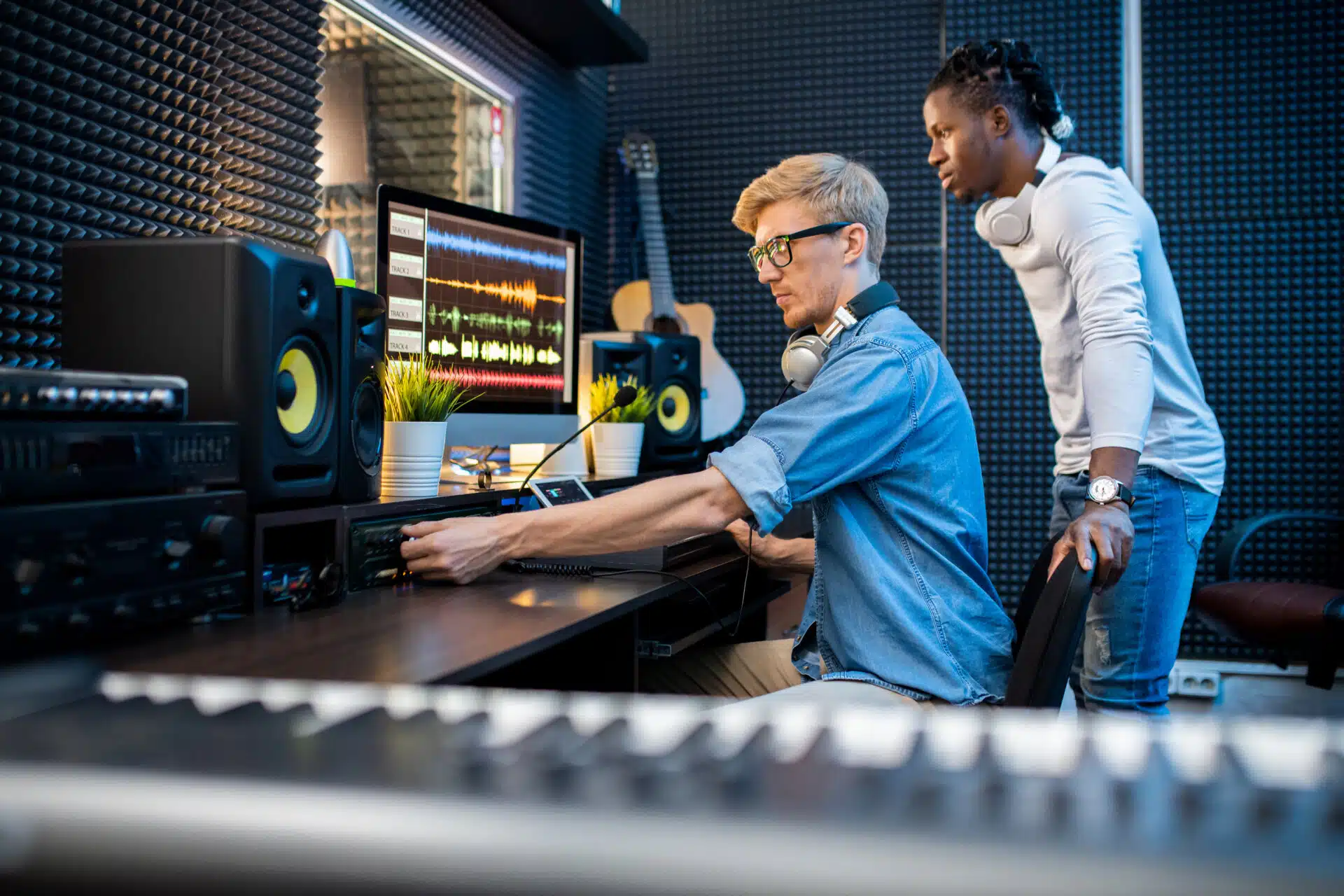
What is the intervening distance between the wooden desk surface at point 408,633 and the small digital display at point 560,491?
0.86ft

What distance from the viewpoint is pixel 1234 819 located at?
0.99 feet

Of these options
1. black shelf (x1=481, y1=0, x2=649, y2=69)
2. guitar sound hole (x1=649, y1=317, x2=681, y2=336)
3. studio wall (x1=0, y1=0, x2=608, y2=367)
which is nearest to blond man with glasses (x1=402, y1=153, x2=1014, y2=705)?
studio wall (x1=0, y1=0, x2=608, y2=367)

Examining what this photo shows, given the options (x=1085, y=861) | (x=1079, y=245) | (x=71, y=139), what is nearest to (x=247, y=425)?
(x=71, y=139)

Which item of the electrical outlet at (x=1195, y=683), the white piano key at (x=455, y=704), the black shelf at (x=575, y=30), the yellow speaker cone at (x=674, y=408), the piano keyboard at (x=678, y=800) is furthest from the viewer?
the electrical outlet at (x=1195, y=683)

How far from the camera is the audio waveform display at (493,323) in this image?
2229 mm

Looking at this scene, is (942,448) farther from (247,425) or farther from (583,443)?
(583,443)

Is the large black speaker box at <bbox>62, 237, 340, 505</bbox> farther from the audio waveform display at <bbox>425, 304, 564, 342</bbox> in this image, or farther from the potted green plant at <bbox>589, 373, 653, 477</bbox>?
the potted green plant at <bbox>589, 373, 653, 477</bbox>

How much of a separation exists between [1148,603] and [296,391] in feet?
4.79

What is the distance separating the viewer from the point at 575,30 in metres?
3.43

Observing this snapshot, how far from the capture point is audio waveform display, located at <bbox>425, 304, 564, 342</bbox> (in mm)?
2229

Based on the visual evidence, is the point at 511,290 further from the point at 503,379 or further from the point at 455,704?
the point at 455,704

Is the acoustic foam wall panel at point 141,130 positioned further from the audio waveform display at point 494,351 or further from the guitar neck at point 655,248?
the guitar neck at point 655,248

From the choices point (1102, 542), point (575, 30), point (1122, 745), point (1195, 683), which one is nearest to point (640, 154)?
point (575, 30)

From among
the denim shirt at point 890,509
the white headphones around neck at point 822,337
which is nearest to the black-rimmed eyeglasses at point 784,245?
the white headphones around neck at point 822,337
